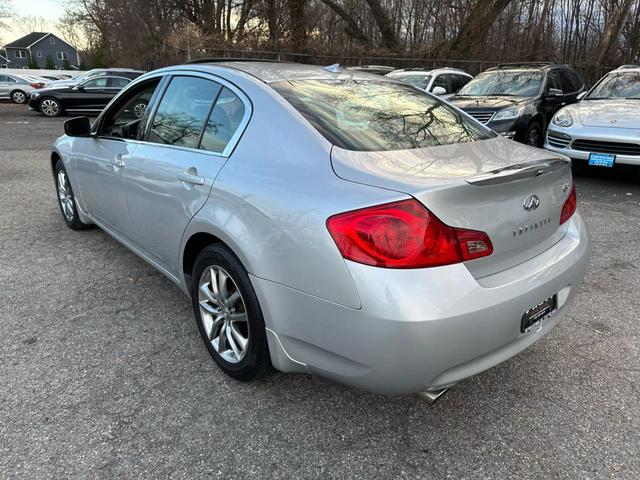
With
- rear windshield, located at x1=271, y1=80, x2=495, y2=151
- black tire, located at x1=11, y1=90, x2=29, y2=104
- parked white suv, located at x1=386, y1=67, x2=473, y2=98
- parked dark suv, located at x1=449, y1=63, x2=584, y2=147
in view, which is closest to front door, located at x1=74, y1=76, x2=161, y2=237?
rear windshield, located at x1=271, y1=80, x2=495, y2=151

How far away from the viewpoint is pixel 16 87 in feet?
69.7

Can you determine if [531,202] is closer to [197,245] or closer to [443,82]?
[197,245]

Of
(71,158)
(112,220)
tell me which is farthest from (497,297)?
(71,158)

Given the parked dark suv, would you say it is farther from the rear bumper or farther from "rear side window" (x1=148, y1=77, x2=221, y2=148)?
the rear bumper

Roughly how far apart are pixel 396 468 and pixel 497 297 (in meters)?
0.82

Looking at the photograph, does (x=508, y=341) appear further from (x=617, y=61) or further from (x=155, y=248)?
(x=617, y=61)

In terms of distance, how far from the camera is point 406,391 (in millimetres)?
1888

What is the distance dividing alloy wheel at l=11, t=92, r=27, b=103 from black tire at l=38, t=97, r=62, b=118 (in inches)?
250

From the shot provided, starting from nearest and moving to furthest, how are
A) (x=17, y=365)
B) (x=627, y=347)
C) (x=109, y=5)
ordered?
1. (x=17, y=365)
2. (x=627, y=347)
3. (x=109, y=5)

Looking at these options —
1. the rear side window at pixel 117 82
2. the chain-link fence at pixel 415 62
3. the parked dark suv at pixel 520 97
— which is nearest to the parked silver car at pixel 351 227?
the parked dark suv at pixel 520 97

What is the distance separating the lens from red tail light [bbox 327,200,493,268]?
1786 millimetres

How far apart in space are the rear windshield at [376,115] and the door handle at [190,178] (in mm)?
602

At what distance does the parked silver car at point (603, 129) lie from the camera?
626 centimetres

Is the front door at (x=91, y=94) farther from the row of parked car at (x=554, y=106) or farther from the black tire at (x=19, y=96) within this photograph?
the row of parked car at (x=554, y=106)
